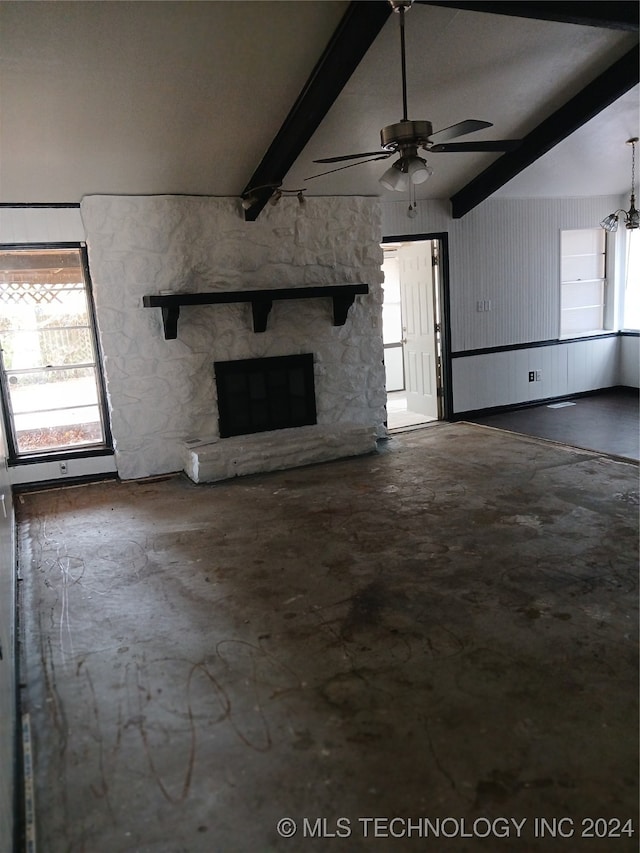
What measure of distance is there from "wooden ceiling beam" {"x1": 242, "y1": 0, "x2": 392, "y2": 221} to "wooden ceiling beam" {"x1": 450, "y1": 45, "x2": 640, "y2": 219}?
1443 mm

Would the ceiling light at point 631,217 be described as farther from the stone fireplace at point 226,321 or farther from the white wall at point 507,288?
the stone fireplace at point 226,321

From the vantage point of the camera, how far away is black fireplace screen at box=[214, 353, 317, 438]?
5543mm

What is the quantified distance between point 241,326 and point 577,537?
3.31 meters

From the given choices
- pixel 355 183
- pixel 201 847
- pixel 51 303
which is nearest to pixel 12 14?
pixel 51 303

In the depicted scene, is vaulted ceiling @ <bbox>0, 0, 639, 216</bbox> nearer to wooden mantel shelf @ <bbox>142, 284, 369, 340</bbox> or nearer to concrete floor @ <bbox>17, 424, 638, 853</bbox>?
wooden mantel shelf @ <bbox>142, 284, 369, 340</bbox>

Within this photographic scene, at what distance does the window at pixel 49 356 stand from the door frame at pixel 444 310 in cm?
305

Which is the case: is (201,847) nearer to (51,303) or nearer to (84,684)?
(84,684)

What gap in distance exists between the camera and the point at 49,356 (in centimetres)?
515

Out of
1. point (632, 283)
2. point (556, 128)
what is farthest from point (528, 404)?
point (556, 128)

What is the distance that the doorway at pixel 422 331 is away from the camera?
6578 mm

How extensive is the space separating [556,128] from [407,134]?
2.66 meters

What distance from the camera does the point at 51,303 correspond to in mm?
5090

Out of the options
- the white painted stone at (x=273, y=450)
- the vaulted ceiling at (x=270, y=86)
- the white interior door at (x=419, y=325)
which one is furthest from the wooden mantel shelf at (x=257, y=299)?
the white interior door at (x=419, y=325)

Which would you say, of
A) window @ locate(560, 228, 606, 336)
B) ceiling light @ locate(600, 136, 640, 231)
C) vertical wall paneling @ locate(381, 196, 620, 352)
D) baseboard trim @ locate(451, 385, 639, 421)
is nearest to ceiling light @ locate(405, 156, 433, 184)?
vertical wall paneling @ locate(381, 196, 620, 352)
